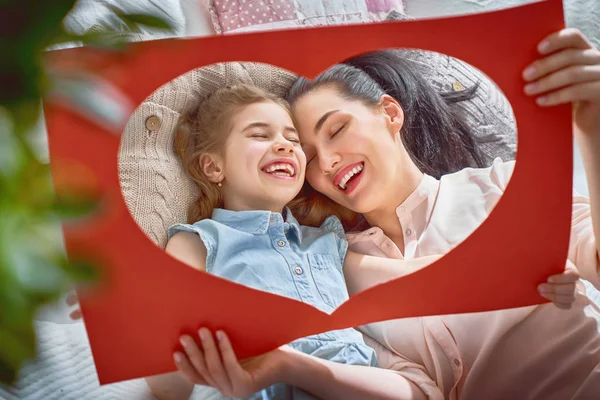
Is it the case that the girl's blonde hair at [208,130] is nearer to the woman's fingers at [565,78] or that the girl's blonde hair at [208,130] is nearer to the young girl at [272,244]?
the young girl at [272,244]

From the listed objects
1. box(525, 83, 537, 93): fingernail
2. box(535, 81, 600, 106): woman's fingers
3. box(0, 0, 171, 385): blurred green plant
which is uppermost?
box(0, 0, 171, 385): blurred green plant

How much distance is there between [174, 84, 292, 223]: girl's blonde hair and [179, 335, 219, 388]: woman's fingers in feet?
1.08

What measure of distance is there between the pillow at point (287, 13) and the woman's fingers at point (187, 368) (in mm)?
530

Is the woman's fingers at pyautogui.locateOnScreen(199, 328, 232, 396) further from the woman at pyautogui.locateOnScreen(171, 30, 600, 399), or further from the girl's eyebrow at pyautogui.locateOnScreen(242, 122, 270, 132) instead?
the girl's eyebrow at pyautogui.locateOnScreen(242, 122, 270, 132)

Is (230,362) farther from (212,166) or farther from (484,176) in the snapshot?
(484,176)

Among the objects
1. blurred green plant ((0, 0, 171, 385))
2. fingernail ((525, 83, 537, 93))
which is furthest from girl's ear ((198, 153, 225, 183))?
blurred green plant ((0, 0, 171, 385))

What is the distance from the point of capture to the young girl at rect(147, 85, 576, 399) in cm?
76

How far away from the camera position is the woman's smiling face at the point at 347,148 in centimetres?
95

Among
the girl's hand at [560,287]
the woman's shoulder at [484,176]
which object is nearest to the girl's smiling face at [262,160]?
the woman's shoulder at [484,176]

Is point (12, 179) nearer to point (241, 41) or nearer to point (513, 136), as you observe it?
point (241, 41)

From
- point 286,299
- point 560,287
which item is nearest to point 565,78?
point 560,287

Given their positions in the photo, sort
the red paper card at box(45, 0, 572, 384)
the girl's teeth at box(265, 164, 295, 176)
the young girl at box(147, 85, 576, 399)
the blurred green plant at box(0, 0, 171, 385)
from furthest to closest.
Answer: the girl's teeth at box(265, 164, 295, 176) → the young girl at box(147, 85, 576, 399) → the red paper card at box(45, 0, 572, 384) → the blurred green plant at box(0, 0, 171, 385)

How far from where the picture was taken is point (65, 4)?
0.67 feet

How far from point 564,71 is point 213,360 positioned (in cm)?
45
